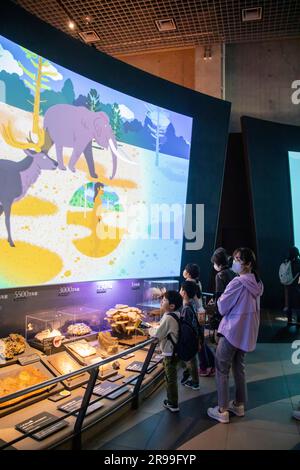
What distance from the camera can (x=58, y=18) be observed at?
704 cm

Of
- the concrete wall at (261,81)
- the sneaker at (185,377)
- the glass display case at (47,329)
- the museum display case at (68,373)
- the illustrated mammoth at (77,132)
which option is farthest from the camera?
the concrete wall at (261,81)

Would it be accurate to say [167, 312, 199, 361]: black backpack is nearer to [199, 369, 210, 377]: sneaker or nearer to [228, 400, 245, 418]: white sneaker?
[228, 400, 245, 418]: white sneaker

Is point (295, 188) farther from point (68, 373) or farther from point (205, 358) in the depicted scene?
point (68, 373)

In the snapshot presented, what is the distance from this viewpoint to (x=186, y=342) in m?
2.91

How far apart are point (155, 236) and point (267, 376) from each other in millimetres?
2405

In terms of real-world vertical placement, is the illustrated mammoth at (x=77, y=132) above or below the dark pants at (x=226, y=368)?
above

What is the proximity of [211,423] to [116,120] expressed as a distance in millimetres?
3670

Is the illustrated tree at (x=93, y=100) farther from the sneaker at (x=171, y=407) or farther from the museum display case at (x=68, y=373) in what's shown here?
the sneaker at (x=171, y=407)

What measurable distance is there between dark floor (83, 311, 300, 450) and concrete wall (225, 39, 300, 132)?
237 inches

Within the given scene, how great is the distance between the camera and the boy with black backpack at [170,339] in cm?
293

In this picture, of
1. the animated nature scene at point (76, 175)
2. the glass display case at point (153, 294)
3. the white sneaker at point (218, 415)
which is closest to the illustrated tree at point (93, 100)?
the animated nature scene at point (76, 175)

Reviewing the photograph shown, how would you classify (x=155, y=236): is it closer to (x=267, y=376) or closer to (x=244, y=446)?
(x=267, y=376)

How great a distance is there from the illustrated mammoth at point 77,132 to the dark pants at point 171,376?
7.92 feet
